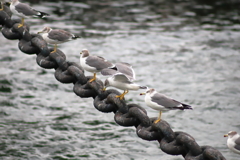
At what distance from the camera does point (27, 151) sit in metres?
8.45

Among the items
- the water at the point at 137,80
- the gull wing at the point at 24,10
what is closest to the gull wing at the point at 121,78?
the gull wing at the point at 24,10

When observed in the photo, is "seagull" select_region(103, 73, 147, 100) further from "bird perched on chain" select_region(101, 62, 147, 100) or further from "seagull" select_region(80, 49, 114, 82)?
"seagull" select_region(80, 49, 114, 82)

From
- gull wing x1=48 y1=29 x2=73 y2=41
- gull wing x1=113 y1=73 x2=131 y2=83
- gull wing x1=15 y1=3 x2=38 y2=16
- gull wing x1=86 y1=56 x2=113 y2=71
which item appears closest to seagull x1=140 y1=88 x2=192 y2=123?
gull wing x1=113 y1=73 x2=131 y2=83

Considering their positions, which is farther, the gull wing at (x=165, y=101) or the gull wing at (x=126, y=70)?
the gull wing at (x=126, y=70)

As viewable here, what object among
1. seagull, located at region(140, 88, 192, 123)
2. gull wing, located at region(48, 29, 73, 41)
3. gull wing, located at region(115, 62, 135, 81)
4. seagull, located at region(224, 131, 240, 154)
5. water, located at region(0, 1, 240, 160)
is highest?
gull wing, located at region(48, 29, 73, 41)

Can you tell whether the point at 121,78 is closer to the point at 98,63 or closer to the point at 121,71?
the point at 121,71

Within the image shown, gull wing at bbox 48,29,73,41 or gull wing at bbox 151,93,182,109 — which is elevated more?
gull wing at bbox 48,29,73,41

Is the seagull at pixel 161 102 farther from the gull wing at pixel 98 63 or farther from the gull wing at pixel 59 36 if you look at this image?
the gull wing at pixel 59 36

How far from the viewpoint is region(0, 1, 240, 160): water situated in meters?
9.05

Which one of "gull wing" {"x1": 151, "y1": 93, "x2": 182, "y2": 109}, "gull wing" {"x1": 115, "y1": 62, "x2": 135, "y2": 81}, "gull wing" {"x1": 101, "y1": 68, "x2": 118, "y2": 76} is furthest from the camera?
"gull wing" {"x1": 115, "y1": 62, "x2": 135, "y2": 81}

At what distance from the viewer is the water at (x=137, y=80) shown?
9.05m

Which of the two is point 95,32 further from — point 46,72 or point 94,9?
point 46,72

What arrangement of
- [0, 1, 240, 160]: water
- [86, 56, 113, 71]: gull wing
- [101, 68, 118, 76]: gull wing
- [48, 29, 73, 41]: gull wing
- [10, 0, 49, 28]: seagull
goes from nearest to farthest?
1. [101, 68, 118, 76]: gull wing
2. [86, 56, 113, 71]: gull wing
3. [48, 29, 73, 41]: gull wing
4. [10, 0, 49, 28]: seagull
5. [0, 1, 240, 160]: water

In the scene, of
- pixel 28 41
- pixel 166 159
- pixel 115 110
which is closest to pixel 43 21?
pixel 166 159
